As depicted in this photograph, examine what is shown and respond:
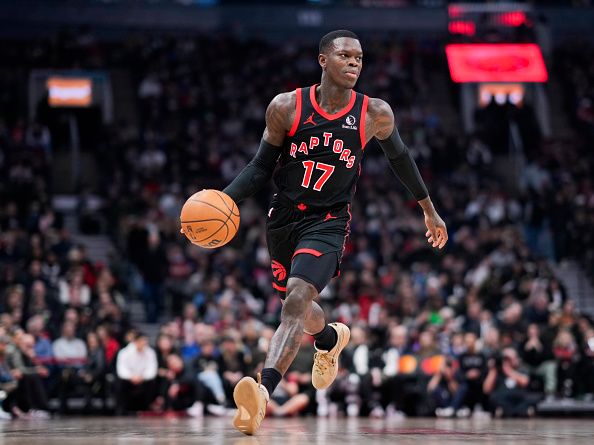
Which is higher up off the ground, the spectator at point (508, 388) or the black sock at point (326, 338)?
the black sock at point (326, 338)

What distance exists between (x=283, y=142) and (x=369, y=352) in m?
9.26

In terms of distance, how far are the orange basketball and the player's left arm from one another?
1281 millimetres

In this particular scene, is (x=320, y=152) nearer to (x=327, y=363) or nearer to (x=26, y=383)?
(x=327, y=363)

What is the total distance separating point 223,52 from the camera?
28234 millimetres

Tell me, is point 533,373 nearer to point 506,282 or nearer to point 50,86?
point 506,282

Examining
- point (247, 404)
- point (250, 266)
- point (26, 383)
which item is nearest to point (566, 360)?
point (250, 266)

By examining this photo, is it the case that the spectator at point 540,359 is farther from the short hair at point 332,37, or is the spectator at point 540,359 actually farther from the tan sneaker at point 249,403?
the tan sneaker at point 249,403

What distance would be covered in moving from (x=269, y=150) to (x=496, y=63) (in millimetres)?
23259

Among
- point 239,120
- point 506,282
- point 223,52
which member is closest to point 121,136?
point 239,120

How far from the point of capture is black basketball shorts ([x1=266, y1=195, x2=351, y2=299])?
7227mm

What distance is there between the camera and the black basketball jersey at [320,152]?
744 cm

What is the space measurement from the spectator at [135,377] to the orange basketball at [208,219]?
849 cm

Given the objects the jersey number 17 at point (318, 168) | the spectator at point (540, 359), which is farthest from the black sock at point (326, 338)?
the spectator at point (540, 359)

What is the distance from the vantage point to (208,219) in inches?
280
